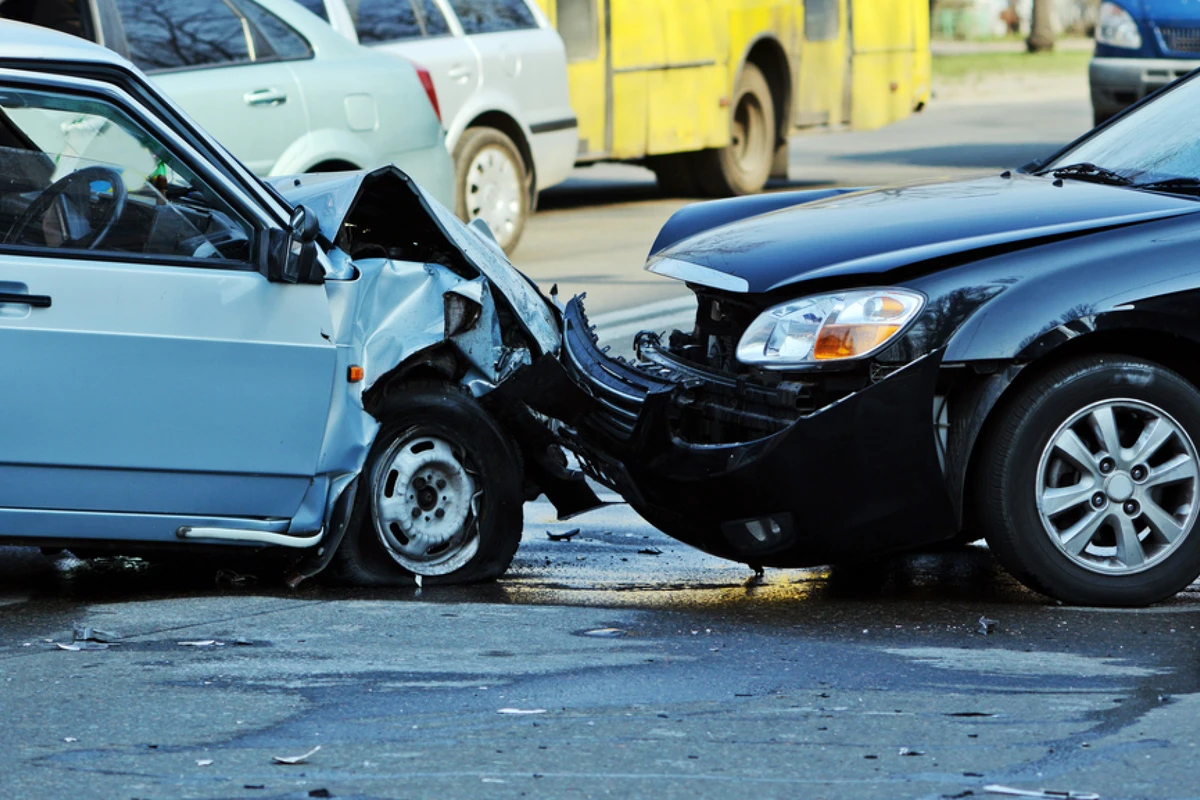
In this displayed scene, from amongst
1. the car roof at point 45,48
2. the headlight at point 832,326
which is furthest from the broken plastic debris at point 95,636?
the headlight at point 832,326

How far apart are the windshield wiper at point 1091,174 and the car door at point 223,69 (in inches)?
188

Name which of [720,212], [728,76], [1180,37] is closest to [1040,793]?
[720,212]

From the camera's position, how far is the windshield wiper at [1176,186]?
19.2 ft

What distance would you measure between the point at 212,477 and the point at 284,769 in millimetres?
1460

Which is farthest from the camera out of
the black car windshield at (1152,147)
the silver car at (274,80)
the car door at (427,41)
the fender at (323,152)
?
the car door at (427,41)

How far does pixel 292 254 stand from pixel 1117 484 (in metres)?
2.27

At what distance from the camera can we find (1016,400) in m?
5.32

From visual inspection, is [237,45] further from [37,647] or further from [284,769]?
[284,769]

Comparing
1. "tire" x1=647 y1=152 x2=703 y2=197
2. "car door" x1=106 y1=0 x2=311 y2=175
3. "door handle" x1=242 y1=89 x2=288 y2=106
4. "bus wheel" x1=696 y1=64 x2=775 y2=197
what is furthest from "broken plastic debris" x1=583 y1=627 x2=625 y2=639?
"tire" x1=647 y1=152 x2=703 y2=197

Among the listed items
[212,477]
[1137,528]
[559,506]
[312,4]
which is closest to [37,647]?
[212,477]

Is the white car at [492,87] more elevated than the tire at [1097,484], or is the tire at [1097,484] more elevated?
the white car at [492,87]

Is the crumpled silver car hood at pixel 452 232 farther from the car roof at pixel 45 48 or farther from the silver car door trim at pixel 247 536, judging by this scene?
the silver car door trim at pixel 247 536

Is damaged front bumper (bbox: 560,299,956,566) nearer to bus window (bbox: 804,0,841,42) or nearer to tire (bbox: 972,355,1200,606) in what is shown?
tire (bbox: 972,355,1200,606)

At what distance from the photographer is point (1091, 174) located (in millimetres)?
6293
